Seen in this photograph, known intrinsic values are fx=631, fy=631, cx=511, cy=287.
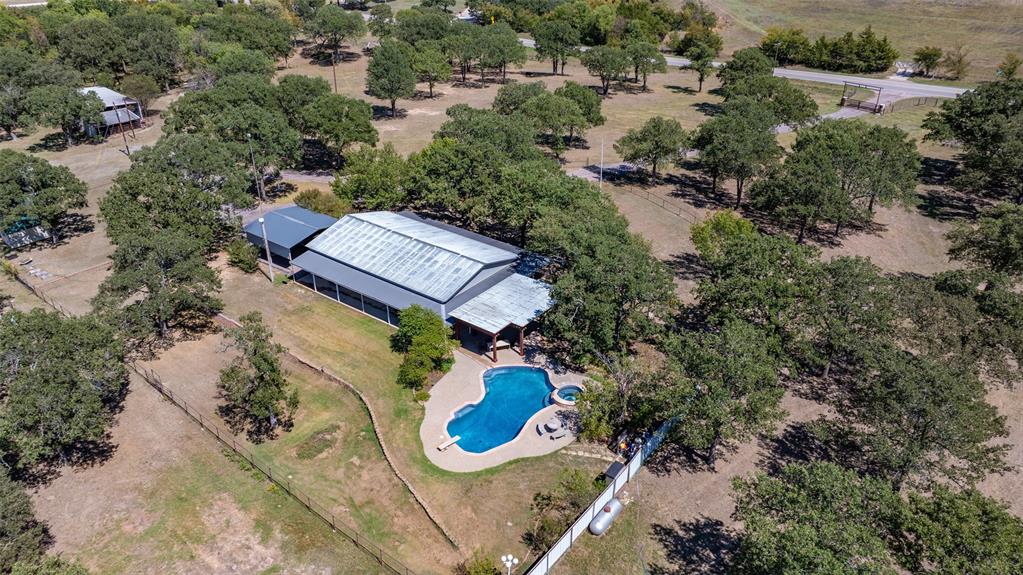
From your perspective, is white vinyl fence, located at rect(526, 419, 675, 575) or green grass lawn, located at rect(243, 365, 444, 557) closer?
white vinyl fence, located at rect(526, 419, 675, 575)

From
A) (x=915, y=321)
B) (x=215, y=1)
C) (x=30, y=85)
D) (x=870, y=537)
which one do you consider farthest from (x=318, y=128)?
(x=215, y=1)

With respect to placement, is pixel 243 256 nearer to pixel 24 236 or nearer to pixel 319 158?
pixel 24 236

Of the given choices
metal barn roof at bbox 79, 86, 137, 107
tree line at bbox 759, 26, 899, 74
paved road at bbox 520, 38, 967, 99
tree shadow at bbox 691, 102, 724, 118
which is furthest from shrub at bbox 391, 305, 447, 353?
tree line at bbox 759, 26, 899, 74

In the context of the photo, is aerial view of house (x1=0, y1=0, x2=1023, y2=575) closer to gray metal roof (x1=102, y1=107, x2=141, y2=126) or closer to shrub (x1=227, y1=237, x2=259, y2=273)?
shrub (x1=227, y1=237, x2=259, y2=273)

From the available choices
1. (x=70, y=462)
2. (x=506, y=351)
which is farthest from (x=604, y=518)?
(x=70, y=462)

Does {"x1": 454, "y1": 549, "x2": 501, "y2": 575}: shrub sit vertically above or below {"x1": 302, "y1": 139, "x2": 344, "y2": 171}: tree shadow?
below
